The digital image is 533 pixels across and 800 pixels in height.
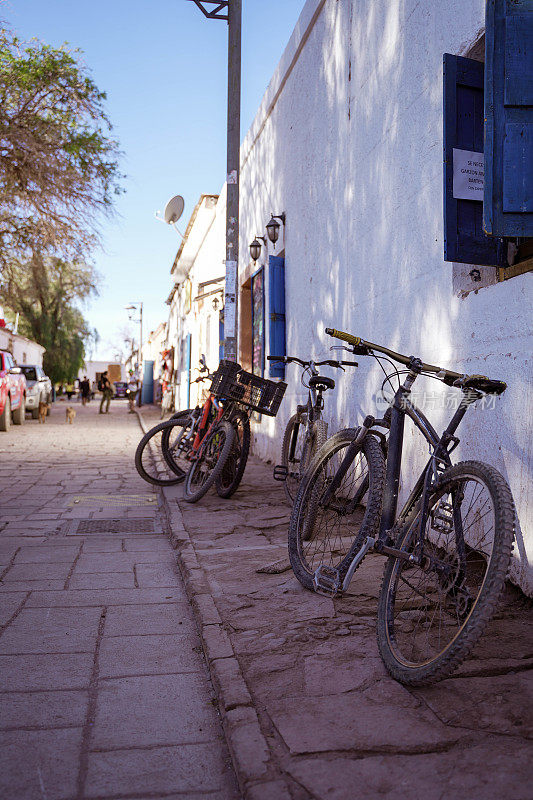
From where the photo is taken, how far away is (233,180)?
26.6 ft

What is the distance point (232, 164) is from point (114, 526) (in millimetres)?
4622

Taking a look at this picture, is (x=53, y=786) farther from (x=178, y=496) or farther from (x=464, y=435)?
(x=178, y=496)

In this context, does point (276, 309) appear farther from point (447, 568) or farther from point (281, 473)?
point (447, 568)

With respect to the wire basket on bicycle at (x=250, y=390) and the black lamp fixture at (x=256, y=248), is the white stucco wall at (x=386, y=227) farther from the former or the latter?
the black lamp fixture at (x=256, y=248)

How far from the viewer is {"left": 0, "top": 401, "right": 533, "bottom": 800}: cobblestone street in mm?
1960

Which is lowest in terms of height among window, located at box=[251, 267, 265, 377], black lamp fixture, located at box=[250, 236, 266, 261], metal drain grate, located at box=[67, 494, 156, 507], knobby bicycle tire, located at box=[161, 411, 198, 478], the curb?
metal drain grate, located at box=[67, 494, 156, 507]

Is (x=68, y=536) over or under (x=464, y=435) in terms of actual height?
under

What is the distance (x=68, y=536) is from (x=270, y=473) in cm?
343

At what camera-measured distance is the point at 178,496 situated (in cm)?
680

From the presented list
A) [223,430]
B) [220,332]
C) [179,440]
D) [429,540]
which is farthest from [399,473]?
[220,332]

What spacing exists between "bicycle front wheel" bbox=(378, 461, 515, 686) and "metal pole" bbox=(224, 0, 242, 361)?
527 centimetres

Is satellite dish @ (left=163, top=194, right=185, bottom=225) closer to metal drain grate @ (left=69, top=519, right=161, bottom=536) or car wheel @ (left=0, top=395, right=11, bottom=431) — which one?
car wheel @ (left=0, top=395, right=11, bottom=431)

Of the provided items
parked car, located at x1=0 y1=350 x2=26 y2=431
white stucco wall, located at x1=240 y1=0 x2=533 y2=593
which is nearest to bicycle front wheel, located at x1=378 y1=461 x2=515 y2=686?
white stucco wall, located at x1=240 y1=0 x2=533 y2=593

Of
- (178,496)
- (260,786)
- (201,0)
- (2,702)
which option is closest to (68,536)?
(178,496)
